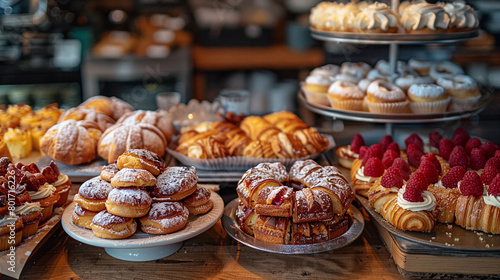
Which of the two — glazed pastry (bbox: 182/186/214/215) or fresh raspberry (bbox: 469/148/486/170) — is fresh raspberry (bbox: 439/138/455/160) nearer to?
fresh raspberry (bbox: 469/148/486/170)

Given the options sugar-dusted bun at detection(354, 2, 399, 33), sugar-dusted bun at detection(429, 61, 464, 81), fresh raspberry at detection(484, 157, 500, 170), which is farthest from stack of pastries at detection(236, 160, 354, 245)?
sugar-dusted bun at detection(429, 61, 464, 81)

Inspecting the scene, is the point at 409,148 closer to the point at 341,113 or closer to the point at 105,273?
the point at 341,113

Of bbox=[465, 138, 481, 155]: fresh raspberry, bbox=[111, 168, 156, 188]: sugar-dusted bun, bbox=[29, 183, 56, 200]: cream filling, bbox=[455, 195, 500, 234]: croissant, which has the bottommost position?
bbox=[455, 195, 500, 234]: croissant

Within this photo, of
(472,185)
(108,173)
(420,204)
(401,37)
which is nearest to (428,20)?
(401,37)

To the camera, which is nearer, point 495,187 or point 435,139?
point 495,187

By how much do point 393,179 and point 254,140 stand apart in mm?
801

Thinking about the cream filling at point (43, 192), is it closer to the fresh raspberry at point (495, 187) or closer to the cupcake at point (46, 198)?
the cupcake at point (46, 198)

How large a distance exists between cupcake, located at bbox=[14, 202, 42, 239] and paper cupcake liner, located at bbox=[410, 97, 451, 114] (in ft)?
5.83

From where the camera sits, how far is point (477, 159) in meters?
2.10

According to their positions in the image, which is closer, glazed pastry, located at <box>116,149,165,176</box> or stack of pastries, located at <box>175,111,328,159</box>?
glazed pastry, located at <box>116,149,165,176</box>

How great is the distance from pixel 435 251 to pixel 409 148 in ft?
2.07

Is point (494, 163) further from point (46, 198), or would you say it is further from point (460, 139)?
point (46, 198)

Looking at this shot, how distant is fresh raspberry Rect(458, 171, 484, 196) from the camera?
1.77 m

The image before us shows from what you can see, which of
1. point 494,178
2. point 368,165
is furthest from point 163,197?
point 494,178
